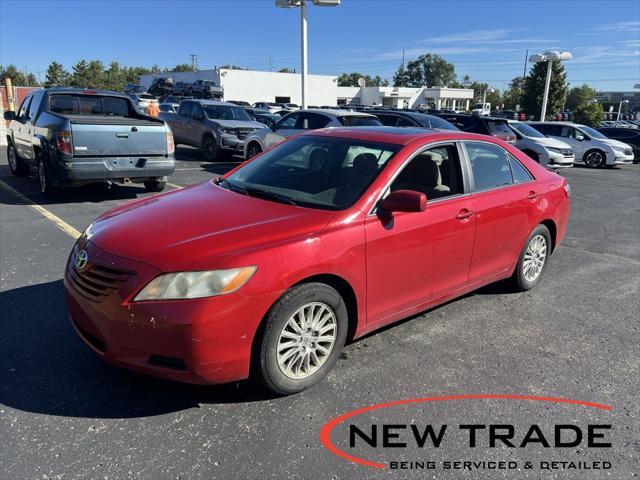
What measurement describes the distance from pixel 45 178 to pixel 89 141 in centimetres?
120

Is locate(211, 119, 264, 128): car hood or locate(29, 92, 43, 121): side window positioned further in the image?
locate(211, 119, 264, 128): car hood

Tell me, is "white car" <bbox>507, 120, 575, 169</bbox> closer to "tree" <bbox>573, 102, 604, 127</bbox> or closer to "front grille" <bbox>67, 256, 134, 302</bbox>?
"front grille" <bbox>67, 256, 134, 302</bbox>

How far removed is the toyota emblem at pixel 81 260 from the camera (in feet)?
9.96

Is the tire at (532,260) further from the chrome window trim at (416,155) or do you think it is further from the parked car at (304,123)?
the parked car at (304,123)

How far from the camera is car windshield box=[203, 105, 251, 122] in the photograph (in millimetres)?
15273

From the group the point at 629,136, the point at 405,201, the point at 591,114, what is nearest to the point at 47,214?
the point at 405,201

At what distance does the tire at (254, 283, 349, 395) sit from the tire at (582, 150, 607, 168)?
19425mm

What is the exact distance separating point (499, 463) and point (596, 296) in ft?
10.3

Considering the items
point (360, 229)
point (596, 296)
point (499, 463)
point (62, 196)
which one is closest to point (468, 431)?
point (499, 463)

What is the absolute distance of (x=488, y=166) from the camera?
4430 millimetres

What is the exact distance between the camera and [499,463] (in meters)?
2.64

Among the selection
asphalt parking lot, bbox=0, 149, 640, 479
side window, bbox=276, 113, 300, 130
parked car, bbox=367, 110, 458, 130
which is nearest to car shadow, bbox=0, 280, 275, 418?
asphalt parking lot, bbox=0, 149, 640, 479

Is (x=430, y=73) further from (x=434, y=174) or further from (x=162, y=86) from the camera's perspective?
(x=434, y=174)

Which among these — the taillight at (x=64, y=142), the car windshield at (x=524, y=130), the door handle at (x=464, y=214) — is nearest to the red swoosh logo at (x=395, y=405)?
the door handle at (x=464, y=214)
